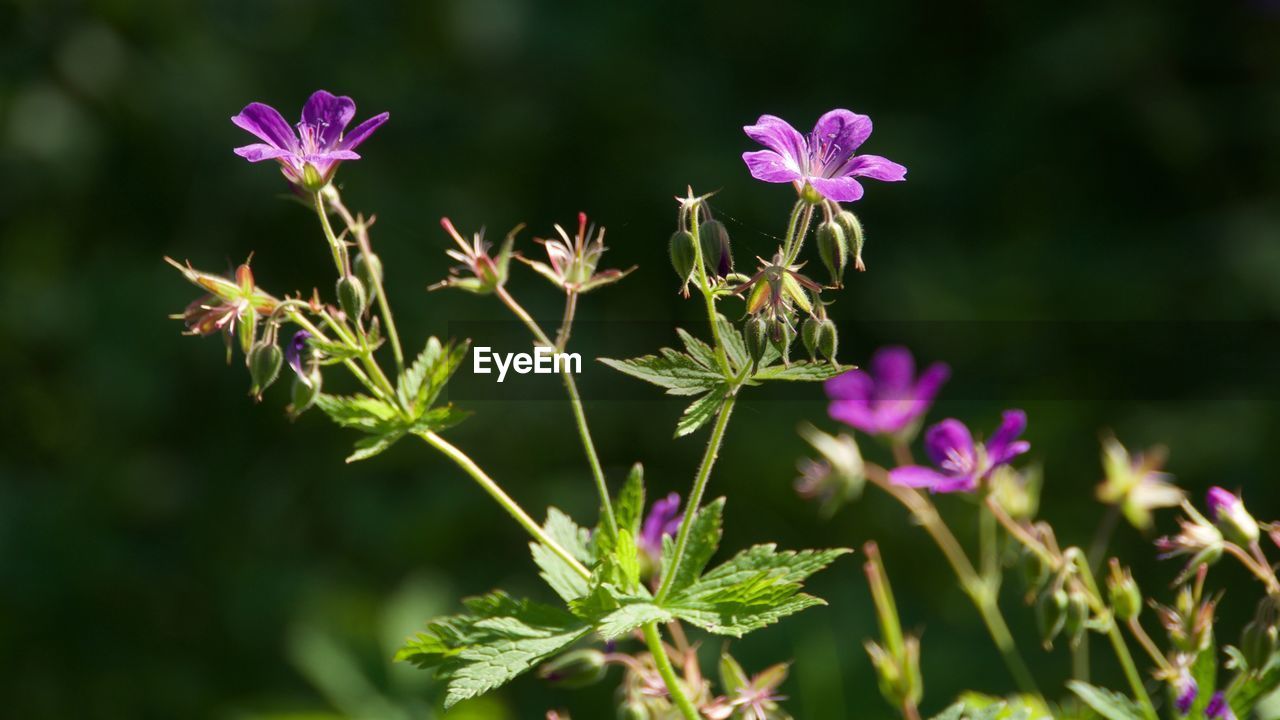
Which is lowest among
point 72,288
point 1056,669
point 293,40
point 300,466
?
point 1056,669

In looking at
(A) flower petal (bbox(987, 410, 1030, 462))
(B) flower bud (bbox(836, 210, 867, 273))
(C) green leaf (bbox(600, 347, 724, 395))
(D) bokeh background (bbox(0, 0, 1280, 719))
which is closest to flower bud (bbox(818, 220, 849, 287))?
(B) flower bud (bbox(836, 210, 867, 273))

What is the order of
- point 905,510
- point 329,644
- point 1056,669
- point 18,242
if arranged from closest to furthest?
point 329,644
point 1056,669
point 905,510
point 18,242

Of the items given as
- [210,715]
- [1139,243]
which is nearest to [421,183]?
[210,715]

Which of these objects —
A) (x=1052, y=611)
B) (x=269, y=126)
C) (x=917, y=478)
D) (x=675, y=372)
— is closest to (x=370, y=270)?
(x=269, y=126)

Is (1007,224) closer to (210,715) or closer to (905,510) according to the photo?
(905,510)

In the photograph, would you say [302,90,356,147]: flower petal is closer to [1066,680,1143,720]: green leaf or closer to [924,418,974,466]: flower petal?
[924,418,974,466]: flower petal

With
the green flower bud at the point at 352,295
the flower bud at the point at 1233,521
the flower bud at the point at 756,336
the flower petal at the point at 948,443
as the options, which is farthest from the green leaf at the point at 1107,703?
the green flower bud at the point at 352,295

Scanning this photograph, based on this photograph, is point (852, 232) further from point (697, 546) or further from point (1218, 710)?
point (1218, 710)
